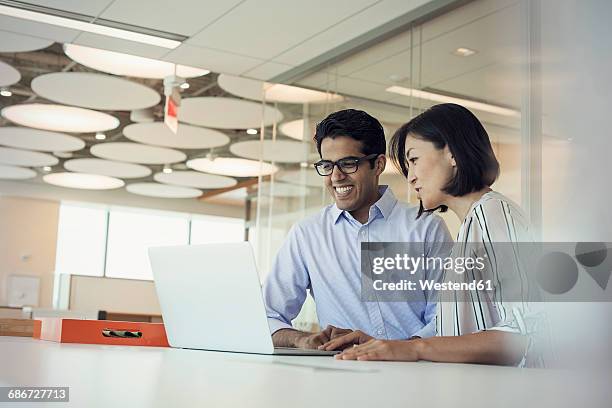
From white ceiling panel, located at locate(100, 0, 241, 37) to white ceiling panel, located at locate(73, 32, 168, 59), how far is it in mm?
410

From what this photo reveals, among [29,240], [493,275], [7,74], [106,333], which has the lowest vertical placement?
[106,333]

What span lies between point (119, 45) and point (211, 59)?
26.2 inches

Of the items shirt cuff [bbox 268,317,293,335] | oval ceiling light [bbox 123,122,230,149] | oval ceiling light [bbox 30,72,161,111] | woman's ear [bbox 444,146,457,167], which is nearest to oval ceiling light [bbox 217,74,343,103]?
oval ceiling light [bbox 30,72,161,111]

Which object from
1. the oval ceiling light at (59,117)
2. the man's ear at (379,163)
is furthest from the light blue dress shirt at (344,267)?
the oval ceiling light at (59,117)

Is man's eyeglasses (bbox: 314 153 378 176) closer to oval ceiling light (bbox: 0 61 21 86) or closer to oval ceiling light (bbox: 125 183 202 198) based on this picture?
oval ceiling light (bbox: 0 61 21 86)

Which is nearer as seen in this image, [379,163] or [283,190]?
[379,163]

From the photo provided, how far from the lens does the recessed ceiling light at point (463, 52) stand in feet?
14.3

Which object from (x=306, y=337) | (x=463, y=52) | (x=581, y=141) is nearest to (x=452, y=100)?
(x=463, y=52)

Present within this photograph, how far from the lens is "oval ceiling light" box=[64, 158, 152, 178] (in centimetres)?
1093

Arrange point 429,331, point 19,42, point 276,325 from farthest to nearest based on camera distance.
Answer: point 19,42 → point 276,325 → point 429,331

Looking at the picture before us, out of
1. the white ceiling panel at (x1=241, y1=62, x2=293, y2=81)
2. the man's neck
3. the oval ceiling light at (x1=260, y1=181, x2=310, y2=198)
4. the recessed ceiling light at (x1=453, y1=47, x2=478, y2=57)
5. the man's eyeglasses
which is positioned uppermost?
the white ceiling panel at (x1=241, y1=62, x2=293, y2=81)

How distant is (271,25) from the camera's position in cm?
482

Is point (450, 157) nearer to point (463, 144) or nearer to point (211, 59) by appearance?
point (463, 144)

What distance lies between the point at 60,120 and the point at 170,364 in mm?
7773
